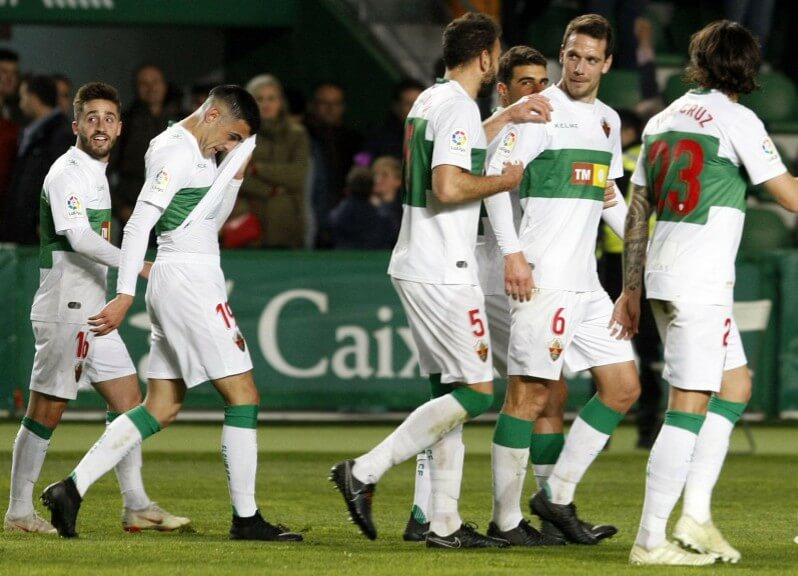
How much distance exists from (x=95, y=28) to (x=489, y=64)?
12.0 m

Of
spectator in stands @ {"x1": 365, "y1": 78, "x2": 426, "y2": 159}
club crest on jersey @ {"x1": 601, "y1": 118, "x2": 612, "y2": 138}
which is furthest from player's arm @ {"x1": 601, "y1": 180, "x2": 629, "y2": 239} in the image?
spectator in stands @ {"x1": 365, "y1": 78, "x2": 426, "y2": 159}

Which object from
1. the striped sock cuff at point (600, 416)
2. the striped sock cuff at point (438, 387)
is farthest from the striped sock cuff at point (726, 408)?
the striped sock cuff at point (438, 387)

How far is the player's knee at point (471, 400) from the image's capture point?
275 inches

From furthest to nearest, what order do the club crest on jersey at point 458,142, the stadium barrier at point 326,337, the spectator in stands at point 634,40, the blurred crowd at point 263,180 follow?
the spectator in stands at point 634,40, the blurred crowd at point 263,180, the stadium barrier at point 326,337, the club crest on jersey at point 458,142

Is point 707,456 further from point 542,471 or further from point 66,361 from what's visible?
point 66,361

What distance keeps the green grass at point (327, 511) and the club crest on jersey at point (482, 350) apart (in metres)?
0.78

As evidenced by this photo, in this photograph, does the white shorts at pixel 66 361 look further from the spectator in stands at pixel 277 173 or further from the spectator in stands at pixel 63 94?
the spectator in stands at pixel 63 94

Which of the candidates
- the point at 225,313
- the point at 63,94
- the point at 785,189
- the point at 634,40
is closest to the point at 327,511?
the point at 225,313

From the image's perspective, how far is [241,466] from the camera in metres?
7.25

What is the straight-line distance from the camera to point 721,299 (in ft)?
21.4

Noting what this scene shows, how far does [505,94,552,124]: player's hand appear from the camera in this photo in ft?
22.9

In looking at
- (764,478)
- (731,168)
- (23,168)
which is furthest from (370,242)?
(731,168)

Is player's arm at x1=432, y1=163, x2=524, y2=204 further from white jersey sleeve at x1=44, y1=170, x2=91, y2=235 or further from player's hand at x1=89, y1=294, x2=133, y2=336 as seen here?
white jersey sleeve at x1=44, y1=170, x2=91, y2=235

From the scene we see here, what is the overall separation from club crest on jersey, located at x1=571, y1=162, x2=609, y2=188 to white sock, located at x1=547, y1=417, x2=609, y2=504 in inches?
40.4
